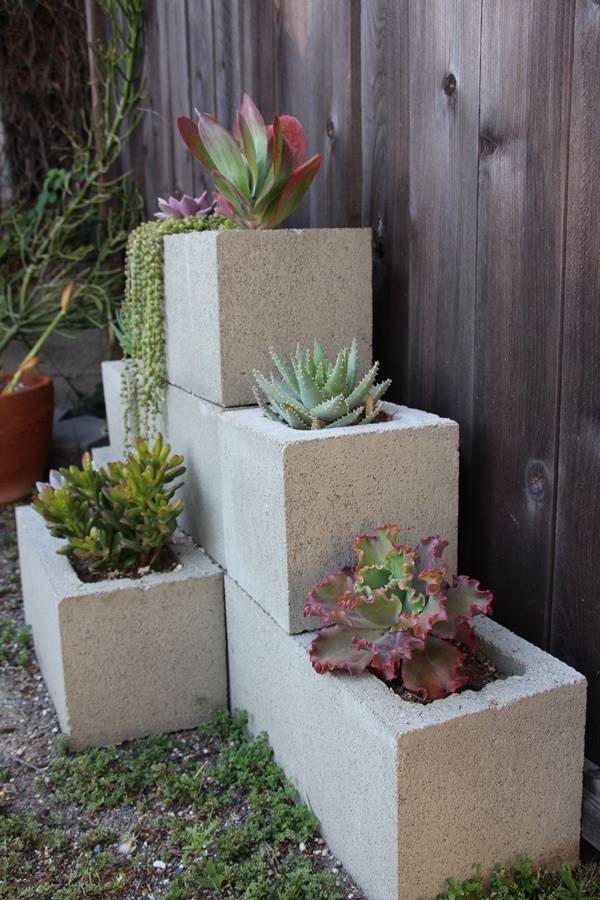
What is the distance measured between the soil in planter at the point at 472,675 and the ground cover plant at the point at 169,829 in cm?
32

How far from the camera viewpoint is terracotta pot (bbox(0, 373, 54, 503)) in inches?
154

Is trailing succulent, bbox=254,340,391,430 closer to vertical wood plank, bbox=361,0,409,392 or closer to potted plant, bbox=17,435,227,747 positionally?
vertical wood plank, bbox=361,0,409,392

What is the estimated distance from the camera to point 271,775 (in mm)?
2061

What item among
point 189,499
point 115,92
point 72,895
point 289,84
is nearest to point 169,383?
point 189,499

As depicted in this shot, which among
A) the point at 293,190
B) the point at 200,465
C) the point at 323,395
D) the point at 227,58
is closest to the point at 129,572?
the point at 200,465

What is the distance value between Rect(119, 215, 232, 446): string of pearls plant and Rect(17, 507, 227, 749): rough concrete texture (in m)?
0.61

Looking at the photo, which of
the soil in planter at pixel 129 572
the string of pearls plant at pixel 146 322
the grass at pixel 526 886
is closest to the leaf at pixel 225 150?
the string of pearls plant at pixel 146 322

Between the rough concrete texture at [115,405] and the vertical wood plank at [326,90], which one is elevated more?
the vertical wood plank at [326,90]

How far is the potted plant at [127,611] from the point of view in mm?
2248

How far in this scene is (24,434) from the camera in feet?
13.1

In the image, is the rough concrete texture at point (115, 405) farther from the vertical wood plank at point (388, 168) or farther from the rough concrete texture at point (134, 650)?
the vertical wood plank at point (388, 168)

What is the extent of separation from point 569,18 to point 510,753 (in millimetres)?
1307

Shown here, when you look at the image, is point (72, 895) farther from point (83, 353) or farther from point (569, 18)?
point (83, 353)

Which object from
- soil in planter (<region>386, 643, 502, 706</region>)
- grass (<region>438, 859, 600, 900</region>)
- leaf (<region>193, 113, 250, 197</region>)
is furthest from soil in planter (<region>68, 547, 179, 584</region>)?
grass (<region>438, 859, 600, 900</region>)
